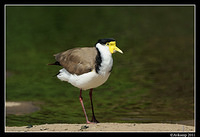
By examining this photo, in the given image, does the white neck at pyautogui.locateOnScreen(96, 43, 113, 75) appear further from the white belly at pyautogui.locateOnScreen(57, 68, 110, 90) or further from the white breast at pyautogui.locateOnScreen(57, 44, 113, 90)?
the white belly at pyautogui.locateOnScreen(57, 68, 110, 90)

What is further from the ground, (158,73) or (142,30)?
(142,30)

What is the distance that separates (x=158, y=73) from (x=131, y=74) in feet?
3.99

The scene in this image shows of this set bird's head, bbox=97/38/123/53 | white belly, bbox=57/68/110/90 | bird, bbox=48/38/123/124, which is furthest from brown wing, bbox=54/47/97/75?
bird's head, bbox=97/38/123/53

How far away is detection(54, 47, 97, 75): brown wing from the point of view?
1010 cm

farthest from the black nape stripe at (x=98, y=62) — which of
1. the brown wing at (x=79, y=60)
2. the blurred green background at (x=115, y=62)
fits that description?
the blurred green background at (x=115, y=62)

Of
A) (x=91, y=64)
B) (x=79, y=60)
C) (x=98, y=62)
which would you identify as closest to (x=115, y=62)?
(x=79, y=60)

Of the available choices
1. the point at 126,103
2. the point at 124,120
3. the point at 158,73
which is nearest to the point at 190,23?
the point at 158,73

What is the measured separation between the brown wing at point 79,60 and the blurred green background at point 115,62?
2.19 metres

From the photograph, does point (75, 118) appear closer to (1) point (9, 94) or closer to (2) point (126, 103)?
(2) point (126, 103)

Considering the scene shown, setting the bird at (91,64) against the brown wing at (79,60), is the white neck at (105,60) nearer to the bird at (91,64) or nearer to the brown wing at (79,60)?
the bird at (91,64)

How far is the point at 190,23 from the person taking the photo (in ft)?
102

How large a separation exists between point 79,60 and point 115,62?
1098cm

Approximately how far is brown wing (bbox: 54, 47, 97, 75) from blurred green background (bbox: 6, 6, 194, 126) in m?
2.19

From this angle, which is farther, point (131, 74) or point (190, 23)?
point (190, 23)
